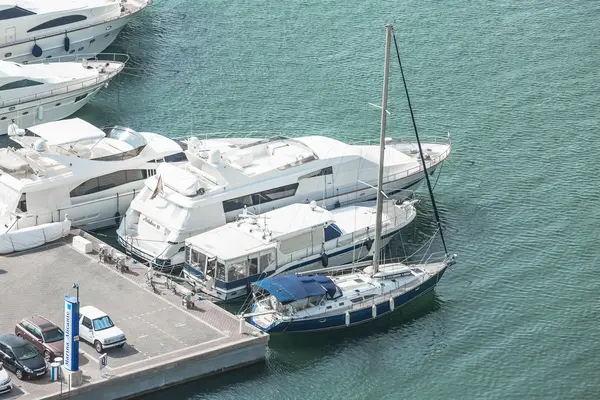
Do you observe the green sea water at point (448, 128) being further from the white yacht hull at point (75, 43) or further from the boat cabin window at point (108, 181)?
the boat cabin window at point (108, 181)

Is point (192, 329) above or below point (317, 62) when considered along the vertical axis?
below

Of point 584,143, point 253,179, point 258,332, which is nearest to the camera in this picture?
point 258,332

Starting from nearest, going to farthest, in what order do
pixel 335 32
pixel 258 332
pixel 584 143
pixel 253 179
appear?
pixel 258 332 < pixel 253 179 < pixel 584 143 < pixel 335 32

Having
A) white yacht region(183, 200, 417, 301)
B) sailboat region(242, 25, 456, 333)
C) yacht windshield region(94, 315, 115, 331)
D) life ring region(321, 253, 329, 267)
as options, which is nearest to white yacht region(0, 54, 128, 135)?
white yacht region(183, 200, 417, 301)

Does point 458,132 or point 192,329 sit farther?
point 458,132

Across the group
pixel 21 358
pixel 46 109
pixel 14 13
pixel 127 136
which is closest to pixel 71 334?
pixel 21 358

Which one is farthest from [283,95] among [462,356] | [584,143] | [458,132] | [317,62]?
[462,356]

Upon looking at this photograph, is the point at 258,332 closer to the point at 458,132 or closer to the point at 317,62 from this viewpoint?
the point at 458,132
